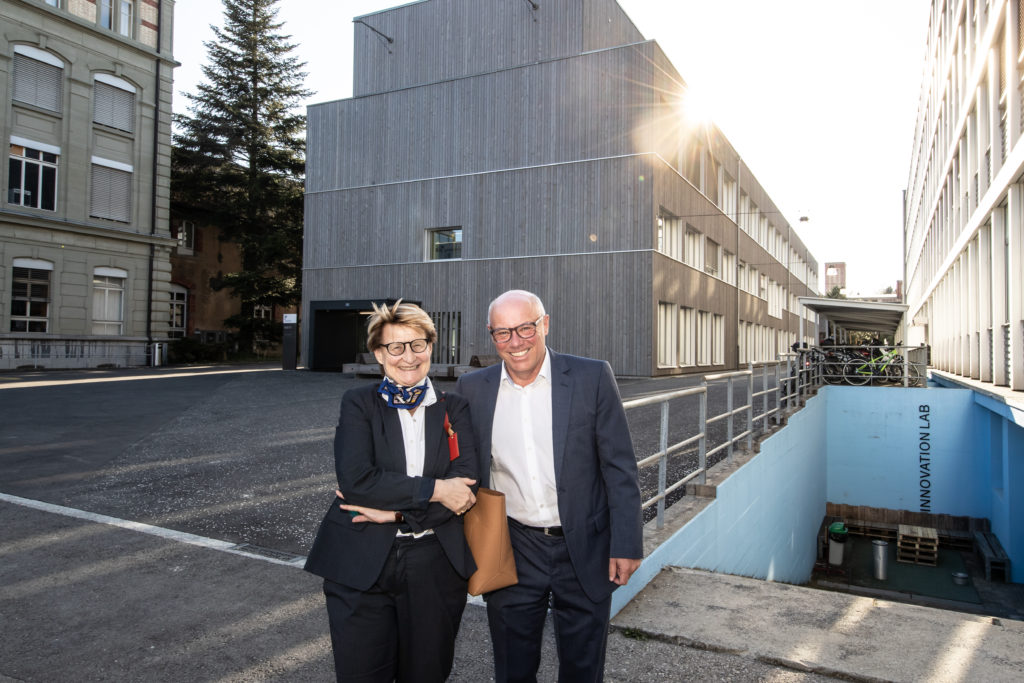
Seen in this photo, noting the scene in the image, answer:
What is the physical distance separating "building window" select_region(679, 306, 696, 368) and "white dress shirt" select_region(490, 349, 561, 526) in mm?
23013

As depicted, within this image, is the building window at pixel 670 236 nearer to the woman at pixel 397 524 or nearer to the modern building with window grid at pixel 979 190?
the modern building with window grid at pixel 979 190

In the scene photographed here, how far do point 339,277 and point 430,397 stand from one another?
26.4m

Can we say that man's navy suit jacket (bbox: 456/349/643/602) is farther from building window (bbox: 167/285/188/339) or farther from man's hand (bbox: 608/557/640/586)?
building window (bbox: 167/285/188/339)

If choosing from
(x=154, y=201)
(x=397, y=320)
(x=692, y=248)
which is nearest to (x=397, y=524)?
(x=397, y=320)

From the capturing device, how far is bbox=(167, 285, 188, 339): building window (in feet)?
113

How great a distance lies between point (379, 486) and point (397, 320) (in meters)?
0.54

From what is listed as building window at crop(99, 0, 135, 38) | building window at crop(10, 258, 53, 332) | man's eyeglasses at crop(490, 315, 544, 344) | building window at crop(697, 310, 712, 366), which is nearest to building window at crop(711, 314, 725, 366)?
building window at crop(697, 310, 712, 366)

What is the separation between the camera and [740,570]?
7113mm

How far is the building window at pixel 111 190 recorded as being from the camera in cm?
2456

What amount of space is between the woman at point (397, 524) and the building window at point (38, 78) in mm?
26600

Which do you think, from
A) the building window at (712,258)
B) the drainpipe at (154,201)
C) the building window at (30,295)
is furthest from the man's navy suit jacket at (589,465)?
the drainpipe at (154,201)

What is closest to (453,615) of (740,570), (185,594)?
(185,594)

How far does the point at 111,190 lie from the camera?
25109 mm

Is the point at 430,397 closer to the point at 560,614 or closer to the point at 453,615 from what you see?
the point at 453,615
